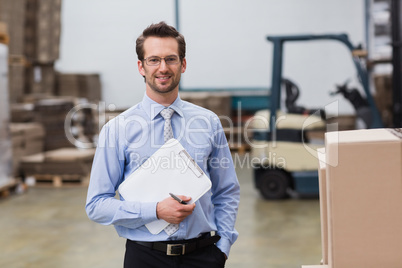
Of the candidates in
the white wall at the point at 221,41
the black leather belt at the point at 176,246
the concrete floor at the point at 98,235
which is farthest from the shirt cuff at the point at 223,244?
the white wall at the point at 221,41

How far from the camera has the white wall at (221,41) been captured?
11.5 meters

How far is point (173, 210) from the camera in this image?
181 cm

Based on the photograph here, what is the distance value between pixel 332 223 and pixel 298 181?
17.5ft

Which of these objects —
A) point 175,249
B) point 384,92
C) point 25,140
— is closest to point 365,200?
point 175,249

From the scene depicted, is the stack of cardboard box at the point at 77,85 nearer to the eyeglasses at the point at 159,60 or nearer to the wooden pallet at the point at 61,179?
the wooden pallet at the point at 61,179

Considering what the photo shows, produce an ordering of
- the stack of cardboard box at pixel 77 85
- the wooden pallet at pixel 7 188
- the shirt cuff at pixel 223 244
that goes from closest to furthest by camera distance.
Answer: the shirt cuff at pixel 223 244 → the wooden pallet at pixel 7 188 → the stack of cardboard box at pixel 77 85

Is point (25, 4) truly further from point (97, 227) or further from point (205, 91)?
point (97, 227)

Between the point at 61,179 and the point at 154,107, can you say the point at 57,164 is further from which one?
the point at 154,107

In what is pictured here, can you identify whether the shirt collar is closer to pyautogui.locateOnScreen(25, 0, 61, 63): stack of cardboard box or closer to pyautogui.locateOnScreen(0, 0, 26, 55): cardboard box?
pyautogui.locateOnScreen(0, 0, 26, 55): cardboard box

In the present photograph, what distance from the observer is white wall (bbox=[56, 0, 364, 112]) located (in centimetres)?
1154

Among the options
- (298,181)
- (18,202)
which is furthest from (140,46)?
(18,202)

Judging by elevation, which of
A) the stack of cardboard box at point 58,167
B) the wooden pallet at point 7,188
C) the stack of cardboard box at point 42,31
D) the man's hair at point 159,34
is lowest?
the wooden pallet at point 7,188

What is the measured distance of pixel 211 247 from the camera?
204cm

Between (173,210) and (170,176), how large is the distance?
127 mm
